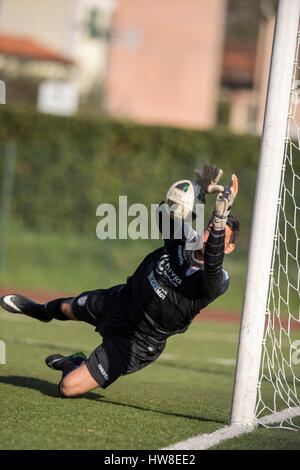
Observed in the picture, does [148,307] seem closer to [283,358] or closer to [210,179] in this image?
[210,179]

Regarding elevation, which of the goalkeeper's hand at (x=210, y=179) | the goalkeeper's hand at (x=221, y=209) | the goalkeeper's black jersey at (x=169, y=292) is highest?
the goalkeeper's hand at (x=210, y=179)

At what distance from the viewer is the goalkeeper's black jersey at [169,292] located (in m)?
5.71

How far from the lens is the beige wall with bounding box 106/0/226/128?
33281 mm

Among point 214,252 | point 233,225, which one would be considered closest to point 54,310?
point 233,225

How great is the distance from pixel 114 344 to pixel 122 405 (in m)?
0.52

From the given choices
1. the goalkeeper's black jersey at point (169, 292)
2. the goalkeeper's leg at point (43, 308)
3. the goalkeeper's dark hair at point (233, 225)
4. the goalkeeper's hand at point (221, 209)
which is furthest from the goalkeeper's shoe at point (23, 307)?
the goalkeeper's hand at point (221, 209)

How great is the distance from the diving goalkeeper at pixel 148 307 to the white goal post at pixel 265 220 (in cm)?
24

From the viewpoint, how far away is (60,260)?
1784 centimetres

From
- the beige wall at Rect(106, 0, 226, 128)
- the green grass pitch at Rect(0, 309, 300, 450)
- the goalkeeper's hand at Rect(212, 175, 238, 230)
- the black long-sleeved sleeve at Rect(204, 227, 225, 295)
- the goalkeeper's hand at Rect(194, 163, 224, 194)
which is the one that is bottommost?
the green grass pitch at Rect(0, 309, 300, 450)

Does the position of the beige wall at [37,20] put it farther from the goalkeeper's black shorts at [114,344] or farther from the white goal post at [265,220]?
the white goal post at [265,220]

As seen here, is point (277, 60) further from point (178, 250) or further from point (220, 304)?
point (220, 304)

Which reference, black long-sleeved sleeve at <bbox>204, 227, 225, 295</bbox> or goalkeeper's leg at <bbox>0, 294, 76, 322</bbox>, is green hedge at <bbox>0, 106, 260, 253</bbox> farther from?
black long-sleeved sleeve at <bbox>204, 227, 225, 295</bbox>

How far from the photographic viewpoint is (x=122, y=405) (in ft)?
20.3

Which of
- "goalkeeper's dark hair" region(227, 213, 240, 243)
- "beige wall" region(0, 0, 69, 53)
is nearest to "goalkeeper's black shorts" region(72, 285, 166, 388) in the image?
"goalkeeper's dark hair" region(227, 213, 240, 243)
